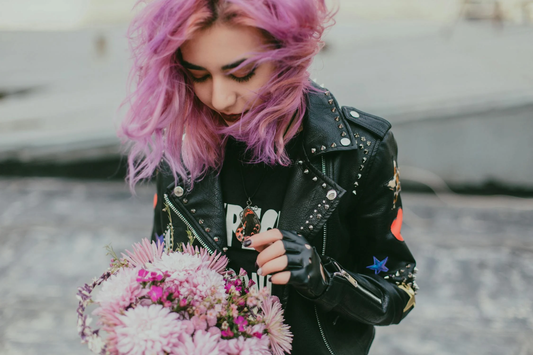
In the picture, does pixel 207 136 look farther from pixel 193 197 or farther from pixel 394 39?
pixel 394 39

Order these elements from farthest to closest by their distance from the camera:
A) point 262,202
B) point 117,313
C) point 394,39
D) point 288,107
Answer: point 394,39 < point 262,202 < point 288,107 < point 117,313

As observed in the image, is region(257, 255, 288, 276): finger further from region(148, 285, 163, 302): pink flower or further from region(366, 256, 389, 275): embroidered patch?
region(366, 256, 389, 275): embroidered patch

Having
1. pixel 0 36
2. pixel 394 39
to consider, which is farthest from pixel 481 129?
pixel 0 36

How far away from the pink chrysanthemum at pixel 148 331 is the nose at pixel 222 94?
0.55 metres

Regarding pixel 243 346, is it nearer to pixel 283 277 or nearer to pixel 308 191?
pixel 283 277

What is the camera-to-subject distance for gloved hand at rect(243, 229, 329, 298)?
114 centimetres

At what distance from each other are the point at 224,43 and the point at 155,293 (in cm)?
65

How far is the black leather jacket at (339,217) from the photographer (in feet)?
4.45

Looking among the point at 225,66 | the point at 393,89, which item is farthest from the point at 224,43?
the point at 393,89

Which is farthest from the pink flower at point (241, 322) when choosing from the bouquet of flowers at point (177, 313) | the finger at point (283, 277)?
the finger at point (283, 277)

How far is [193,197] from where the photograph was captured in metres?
1.48

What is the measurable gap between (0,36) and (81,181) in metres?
1.96

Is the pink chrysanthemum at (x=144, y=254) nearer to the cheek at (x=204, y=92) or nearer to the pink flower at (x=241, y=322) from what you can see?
the pink flower at (x=241, y=322)

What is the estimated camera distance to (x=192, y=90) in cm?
140
